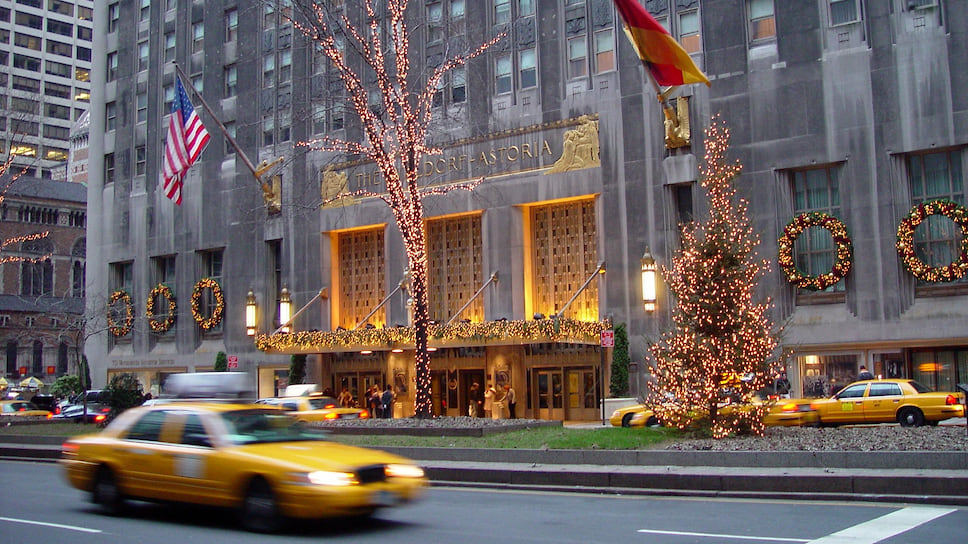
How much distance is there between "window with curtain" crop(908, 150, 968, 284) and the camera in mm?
31203

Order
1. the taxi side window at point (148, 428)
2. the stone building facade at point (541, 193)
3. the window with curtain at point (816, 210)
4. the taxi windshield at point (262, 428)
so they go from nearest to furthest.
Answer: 1. the taxi windshield at point (262, 428)
2. the taxi side window at point (148, 428)
3. the stone building facade at point (541, 193)
4. the window with curtain at point (816, 210)

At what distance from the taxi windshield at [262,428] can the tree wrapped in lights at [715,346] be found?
10460 millimetres

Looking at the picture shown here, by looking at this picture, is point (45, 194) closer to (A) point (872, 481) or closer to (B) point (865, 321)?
(B) point (865, 321)

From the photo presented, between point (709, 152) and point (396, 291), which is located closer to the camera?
point (709, 152)

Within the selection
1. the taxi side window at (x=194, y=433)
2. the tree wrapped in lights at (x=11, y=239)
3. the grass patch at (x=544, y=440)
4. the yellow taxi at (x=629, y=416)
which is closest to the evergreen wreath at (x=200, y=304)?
the tree wrapped in lights at (x=11, y=239)

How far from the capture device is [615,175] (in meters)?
37.2

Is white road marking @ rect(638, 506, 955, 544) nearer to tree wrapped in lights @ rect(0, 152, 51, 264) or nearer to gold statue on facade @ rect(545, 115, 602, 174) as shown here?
gold statue on facade @ rect(545, 115, 602, 174)

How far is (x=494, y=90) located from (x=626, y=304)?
35.5ft

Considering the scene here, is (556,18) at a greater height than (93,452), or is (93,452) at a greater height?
(556,18)

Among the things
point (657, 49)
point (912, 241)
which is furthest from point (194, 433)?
point (912, 241)

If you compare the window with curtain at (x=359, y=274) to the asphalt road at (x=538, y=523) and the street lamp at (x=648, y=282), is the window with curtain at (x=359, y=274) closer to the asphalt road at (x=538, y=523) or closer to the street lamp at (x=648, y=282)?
the street lamp at (x=648, y=282)

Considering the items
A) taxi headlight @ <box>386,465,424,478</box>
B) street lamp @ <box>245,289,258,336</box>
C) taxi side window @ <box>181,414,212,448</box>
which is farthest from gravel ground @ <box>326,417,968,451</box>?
street lamp @ <box>245,289,258,336</box>

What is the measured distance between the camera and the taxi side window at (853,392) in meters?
26.5

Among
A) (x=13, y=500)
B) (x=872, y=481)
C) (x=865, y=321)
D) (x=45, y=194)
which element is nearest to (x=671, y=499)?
(x=872, y=481)
